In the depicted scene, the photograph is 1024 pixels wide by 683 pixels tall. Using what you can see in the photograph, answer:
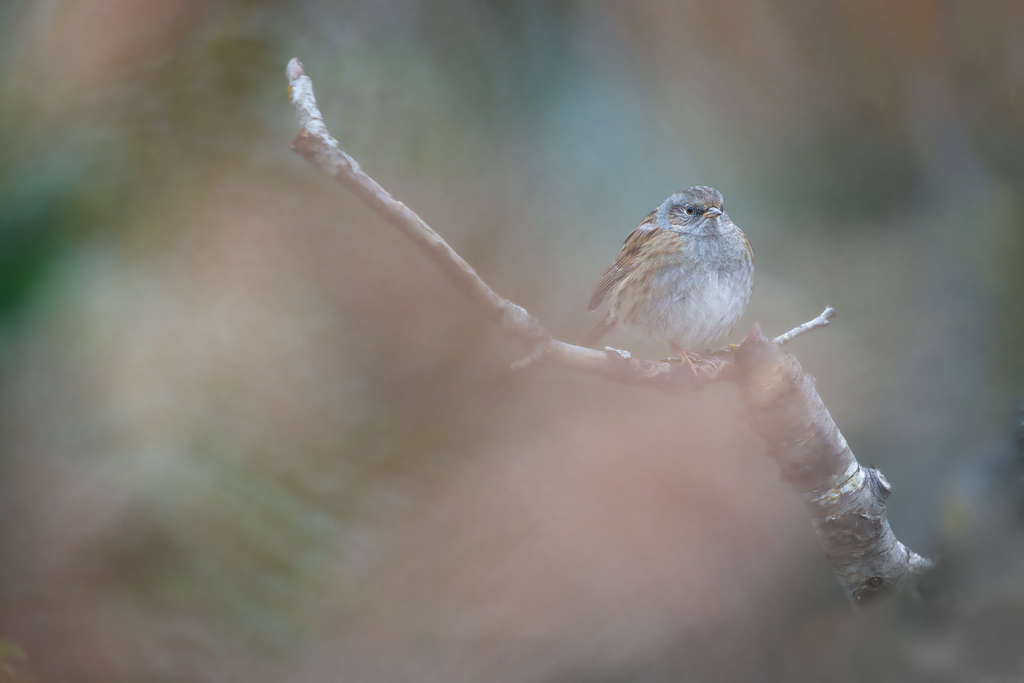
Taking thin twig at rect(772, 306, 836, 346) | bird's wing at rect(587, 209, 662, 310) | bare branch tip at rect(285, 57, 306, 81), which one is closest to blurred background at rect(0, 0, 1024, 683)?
bird's wing at rect(587, 209, 662, 310)

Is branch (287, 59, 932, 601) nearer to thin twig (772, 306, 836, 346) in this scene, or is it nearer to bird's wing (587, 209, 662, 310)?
thin twig (772, 306, 836, 346)

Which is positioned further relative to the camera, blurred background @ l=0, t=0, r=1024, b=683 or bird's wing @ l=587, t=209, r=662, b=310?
bird's wing @ l=587, t=209, r=662, b=310

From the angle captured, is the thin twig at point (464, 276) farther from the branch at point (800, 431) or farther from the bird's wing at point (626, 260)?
the bird's wing at point (626, 260)

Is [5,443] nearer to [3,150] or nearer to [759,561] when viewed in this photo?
[3,150]

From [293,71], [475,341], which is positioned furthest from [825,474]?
[293,71]

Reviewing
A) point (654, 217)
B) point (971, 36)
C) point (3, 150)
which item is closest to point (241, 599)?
point (3, 150)

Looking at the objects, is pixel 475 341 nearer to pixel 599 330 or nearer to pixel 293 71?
pixel 293 71
